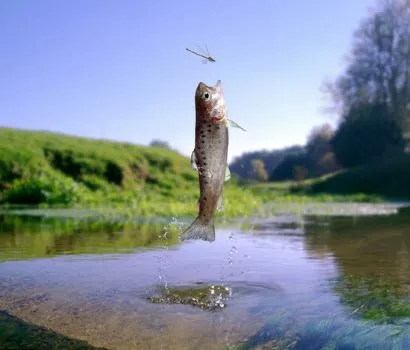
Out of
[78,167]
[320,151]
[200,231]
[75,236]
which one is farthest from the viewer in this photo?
[320,151]

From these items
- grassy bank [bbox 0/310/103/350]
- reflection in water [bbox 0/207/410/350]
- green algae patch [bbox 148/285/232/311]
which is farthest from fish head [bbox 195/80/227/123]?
grassy bank [bbox 0/310/103/350]

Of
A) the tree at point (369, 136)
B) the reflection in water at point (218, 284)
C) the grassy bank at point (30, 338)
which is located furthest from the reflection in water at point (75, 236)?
the tree at point (369, 136)

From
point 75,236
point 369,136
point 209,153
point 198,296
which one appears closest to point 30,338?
point 198,296

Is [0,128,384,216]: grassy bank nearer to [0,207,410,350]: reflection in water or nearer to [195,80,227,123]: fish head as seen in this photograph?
[0,207,410,350]: reflection in water

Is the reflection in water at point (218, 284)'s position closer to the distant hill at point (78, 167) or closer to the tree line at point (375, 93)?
the distant hill at point (78, 167)

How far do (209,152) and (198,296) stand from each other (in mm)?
1749

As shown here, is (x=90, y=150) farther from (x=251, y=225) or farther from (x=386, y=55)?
(x=386, y=55)

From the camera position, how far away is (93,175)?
29031mm

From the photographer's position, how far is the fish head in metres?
4.69

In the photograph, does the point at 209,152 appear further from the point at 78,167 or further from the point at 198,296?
the point at 78,167

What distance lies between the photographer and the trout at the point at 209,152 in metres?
4.71

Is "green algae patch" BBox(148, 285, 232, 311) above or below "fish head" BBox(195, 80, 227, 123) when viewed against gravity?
below

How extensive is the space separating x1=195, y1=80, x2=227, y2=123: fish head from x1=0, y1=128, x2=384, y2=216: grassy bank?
14670 millimetres

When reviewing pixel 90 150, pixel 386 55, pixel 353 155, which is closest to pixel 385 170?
pixel 353 155
